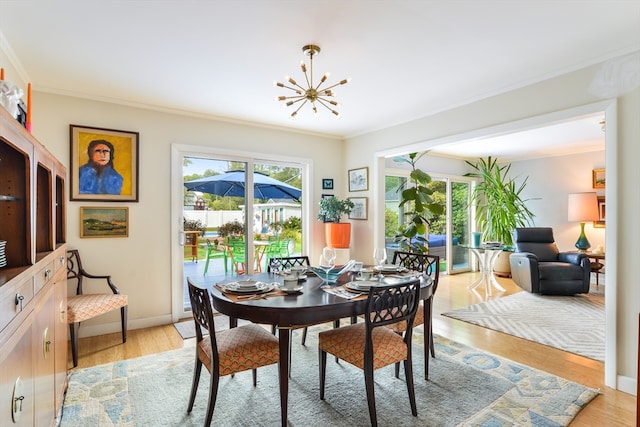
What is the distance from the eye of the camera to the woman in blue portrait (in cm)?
347

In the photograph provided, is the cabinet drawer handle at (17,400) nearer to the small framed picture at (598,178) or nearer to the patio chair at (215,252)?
the patio chair at (215,252)

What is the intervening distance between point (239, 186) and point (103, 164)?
1.53 m

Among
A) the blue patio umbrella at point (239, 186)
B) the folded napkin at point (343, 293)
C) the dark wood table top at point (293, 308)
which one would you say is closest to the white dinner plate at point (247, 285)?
the dark wood table top at point (293, 308)

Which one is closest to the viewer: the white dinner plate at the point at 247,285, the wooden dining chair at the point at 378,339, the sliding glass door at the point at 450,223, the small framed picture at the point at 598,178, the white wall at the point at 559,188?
the wooden dining chair at the point at 378,339

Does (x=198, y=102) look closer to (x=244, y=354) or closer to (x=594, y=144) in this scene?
(x=244, y=354)

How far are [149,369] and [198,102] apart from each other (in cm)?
264

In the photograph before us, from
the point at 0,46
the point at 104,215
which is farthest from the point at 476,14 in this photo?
the point at 104,215

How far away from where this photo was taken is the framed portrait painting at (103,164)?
11.2 feet

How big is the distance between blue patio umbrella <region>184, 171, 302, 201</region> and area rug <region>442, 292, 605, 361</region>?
8.75 ft

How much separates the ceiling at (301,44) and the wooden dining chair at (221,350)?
1675 millimetres

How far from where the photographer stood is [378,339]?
218cm

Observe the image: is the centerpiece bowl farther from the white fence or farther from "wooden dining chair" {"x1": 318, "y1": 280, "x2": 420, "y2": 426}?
the white fence

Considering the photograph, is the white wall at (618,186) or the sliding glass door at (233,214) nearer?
the white wall at (618,186)

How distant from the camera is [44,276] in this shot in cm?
168
